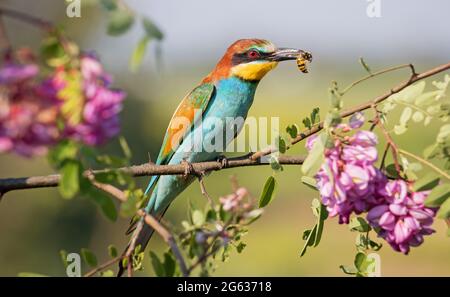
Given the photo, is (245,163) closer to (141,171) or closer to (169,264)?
(141,171)

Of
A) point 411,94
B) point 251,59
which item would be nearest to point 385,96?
point 411,94

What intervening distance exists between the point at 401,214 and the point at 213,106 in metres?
1.60

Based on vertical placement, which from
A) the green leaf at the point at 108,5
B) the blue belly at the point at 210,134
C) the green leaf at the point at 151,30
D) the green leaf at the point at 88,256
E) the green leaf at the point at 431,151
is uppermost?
the green leaf at the point at 108,5

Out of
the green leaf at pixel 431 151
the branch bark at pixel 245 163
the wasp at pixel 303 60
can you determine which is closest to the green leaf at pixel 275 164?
the branch bark at pixel 245 163

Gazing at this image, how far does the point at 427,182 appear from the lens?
4.35ft

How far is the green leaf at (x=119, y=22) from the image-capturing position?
3.43 ft

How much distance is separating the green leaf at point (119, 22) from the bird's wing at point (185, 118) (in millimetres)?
1802

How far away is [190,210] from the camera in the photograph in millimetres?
1306

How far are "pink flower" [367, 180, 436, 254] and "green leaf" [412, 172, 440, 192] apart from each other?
0.03 m

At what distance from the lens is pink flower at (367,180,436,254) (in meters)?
1.37

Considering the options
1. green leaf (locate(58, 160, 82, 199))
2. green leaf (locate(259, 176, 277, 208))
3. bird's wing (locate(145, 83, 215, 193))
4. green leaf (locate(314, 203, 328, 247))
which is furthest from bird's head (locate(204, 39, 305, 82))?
green leaf (locate(58, 160, 82, 199))

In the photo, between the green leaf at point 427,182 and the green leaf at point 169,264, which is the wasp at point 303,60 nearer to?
the green leaf at point 427,182

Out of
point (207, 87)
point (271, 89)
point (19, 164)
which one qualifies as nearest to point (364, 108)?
point (207, 87)

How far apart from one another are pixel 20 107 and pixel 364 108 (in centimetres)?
72
